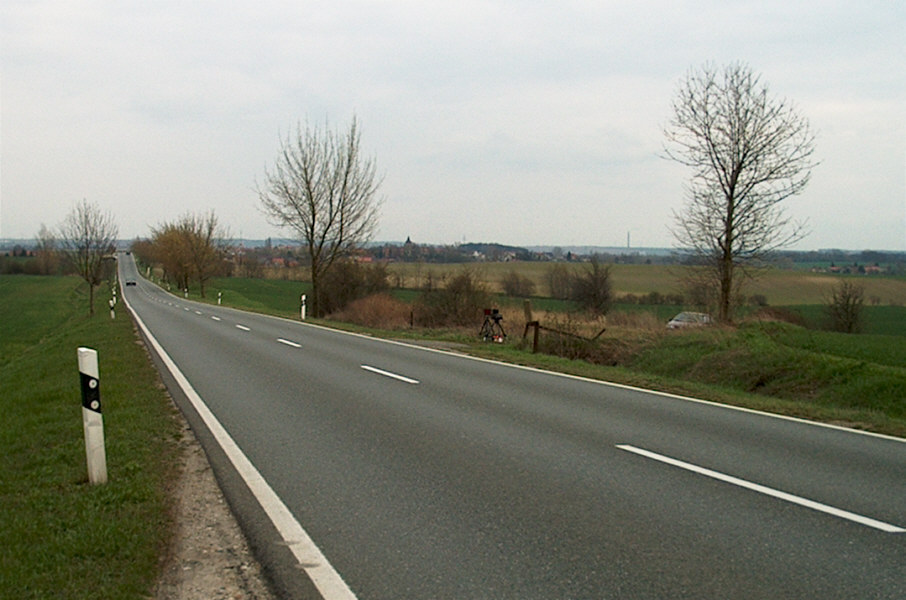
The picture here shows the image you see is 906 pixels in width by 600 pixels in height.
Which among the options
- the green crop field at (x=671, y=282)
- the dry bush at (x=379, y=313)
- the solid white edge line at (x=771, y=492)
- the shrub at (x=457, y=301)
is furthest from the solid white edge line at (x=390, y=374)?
the green crop field at (x=671, y=282)

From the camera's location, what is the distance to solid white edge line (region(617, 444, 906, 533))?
5.19 metres

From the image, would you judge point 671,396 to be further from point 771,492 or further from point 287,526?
point 287,526

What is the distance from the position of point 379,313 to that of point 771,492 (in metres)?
28.5

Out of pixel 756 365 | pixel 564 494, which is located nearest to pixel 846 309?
pixel 756 365

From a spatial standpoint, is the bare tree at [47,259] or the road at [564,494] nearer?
the road at [564,494]

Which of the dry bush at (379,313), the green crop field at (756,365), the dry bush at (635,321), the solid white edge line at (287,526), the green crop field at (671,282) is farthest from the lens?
the green crop field at (671,282)

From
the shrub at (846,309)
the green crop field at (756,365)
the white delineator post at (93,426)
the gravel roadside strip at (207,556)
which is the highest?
the white delineator post at (93,426)

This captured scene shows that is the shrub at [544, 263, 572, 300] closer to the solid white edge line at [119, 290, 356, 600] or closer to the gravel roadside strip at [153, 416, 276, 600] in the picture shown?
the solid white edge line at [119, 290, 356, 600]

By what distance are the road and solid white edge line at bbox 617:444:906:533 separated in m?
0.02

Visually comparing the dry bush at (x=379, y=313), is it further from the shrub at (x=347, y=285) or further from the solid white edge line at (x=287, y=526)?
the solid white edge line at (x=287, y=526)

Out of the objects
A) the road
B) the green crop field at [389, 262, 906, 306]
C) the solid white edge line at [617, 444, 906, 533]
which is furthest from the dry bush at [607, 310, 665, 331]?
the solid white edge line at [617, 444, 906, 533]

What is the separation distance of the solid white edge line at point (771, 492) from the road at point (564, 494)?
0.9 inches

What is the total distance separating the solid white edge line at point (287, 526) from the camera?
420 centimetres

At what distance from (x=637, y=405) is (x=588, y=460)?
3474 millimetres
